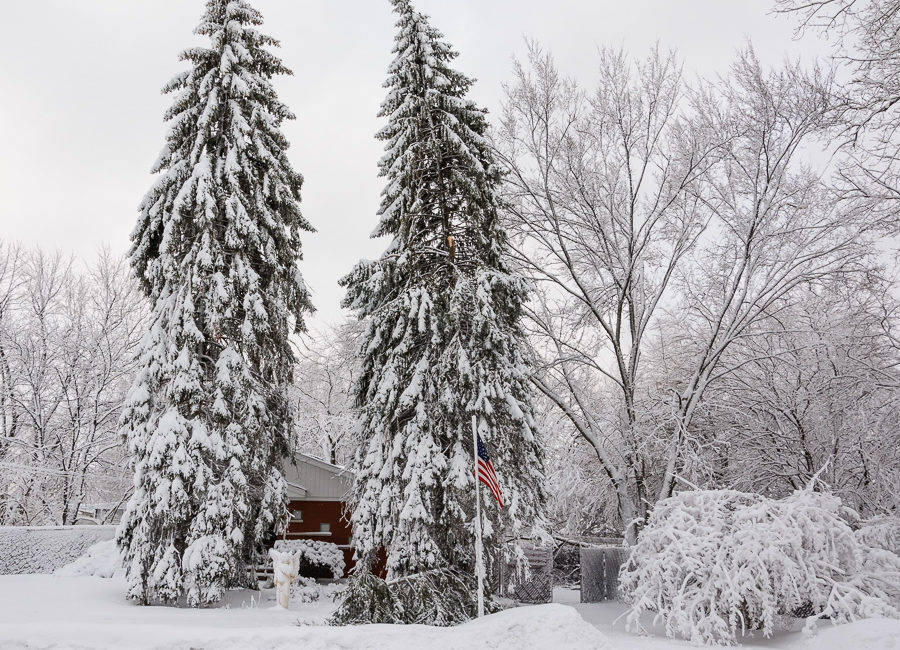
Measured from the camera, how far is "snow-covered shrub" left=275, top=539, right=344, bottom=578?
1828 centimetres

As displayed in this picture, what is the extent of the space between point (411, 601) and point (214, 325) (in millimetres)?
7261

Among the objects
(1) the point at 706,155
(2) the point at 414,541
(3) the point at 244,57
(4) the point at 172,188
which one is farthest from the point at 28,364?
(1) the point at 706,155

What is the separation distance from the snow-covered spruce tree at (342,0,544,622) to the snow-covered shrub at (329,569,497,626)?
521 mm

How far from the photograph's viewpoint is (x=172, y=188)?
16.1 metres

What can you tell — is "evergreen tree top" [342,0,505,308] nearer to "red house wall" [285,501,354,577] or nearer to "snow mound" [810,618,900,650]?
"red house wall" [285,501,354,577]

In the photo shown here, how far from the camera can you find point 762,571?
442 inches

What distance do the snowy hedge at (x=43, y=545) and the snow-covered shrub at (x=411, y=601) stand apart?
10.8 meters

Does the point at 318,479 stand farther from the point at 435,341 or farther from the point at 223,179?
the point at 223,179

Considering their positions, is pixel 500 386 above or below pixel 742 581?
above

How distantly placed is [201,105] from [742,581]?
15263 millimetres

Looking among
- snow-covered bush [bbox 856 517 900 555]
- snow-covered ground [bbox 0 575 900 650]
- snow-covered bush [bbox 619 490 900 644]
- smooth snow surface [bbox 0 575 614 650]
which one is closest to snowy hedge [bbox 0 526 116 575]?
snow-covered ground [bbox 0 575 900 650]

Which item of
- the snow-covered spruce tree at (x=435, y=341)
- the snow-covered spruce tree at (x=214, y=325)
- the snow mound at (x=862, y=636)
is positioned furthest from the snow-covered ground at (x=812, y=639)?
the snow-covered spruce tree at (x=214, y=325)

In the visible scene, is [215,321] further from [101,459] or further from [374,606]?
[101,459]

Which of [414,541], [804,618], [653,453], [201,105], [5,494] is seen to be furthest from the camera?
[5,494]
